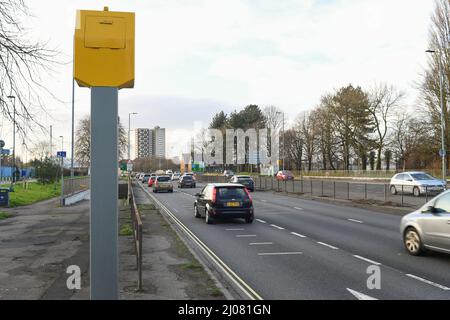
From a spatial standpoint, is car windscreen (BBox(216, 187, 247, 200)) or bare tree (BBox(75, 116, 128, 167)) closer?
car windscreen (BBox(216, 187, 247, 200))

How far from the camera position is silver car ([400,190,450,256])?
9.28 meters

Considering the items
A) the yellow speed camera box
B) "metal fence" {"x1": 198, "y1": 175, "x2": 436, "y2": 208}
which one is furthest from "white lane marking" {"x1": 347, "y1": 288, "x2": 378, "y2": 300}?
"metal fence" {"x1": 198, "y1": 175, "x2": 436, "y2": 208}

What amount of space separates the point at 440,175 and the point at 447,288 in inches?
1651

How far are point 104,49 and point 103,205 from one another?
59.6 inches

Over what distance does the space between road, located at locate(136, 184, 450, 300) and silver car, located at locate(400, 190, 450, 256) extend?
286mm

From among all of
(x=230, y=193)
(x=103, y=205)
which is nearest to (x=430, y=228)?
(x=103, y=205)

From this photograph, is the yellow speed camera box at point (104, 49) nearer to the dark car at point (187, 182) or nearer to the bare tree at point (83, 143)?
the dark car at point (187, 182)

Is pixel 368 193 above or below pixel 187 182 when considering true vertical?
below

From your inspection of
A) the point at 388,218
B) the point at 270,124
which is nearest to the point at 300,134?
the point at 270,124

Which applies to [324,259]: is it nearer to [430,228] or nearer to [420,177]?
[430,228]

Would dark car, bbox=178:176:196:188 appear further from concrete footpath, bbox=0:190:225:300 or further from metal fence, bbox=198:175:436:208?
concrete footpath, bbox=0:190:225:300

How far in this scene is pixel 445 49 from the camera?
155 ft

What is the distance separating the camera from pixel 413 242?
10211 millimetres

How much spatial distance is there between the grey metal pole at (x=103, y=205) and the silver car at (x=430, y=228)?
7.15 meters
